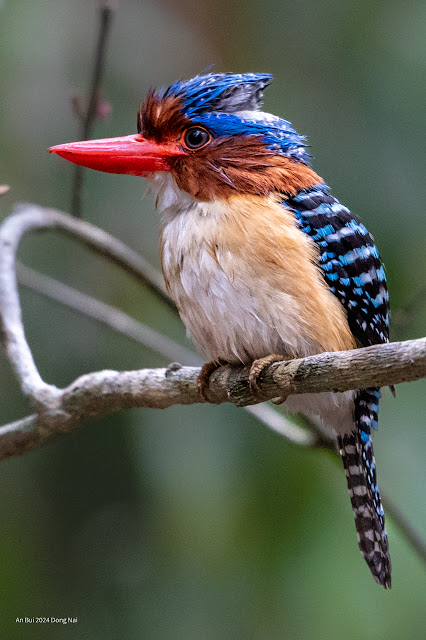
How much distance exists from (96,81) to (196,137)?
22.8 inches

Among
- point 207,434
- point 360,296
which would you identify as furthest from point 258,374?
point 207,434

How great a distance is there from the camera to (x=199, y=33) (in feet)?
9.27

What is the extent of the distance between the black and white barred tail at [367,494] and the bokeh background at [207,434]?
45 cm

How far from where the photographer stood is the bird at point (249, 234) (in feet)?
5.28

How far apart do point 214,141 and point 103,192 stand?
3.98ft

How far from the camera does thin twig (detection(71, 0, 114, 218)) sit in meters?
2.05

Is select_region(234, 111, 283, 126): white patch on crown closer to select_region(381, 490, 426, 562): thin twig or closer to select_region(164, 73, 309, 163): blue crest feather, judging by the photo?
select_region(164, 73, 309, 163): blue crest feather

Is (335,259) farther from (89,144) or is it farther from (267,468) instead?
(267,468)

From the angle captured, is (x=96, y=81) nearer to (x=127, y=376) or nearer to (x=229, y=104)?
(x=229, y=104)

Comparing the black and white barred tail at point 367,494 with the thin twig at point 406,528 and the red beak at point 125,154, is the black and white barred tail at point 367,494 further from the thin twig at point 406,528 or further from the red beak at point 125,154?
the red beak at point 125,154

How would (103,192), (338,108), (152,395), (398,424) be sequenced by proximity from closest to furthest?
(152,395) < (398,424) < (338,108) < (103,192)

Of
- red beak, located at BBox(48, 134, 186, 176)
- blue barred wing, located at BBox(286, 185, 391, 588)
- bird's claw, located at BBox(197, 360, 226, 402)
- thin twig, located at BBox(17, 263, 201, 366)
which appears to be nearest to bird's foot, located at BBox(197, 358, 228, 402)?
bird's claw, located at BBox(197, 360, 226, 402)

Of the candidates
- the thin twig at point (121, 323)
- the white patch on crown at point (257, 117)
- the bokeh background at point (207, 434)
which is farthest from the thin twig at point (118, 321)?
the white patch on crown at point (257, 117)

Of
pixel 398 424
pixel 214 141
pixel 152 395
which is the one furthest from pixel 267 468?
pixel 214 141
